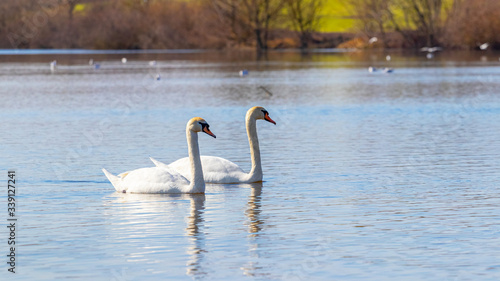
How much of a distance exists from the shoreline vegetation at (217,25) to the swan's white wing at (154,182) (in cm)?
7842

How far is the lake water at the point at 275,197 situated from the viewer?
31.2 feet

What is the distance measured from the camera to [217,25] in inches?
3947

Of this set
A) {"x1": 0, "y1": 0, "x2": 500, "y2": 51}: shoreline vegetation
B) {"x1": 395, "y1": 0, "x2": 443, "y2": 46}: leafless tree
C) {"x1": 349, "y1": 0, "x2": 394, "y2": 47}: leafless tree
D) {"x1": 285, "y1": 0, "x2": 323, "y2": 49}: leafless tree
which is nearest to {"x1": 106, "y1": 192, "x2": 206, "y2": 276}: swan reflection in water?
{"x1": 0, "y1": 0, "x2": 500, "y2": 51}: shoreline vegetation

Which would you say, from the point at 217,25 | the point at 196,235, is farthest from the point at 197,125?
the point at 217,25

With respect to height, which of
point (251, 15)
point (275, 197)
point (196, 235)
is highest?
point (251, 15)

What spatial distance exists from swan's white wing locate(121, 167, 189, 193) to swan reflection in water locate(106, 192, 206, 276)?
0.30 feet

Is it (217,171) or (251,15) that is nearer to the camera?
(217,171)

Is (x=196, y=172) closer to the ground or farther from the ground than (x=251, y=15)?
closer to the ground

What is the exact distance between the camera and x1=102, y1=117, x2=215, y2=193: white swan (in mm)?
13680

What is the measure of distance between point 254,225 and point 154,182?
2.75m

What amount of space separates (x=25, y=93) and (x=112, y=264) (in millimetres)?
31234

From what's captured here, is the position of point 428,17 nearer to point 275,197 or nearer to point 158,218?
point 275,197

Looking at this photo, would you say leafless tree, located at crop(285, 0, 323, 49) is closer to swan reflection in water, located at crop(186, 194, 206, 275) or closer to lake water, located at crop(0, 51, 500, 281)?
lake water, located at crop(0, 51, 500, 281)

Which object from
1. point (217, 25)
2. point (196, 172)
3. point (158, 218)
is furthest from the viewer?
point (217, 25)
